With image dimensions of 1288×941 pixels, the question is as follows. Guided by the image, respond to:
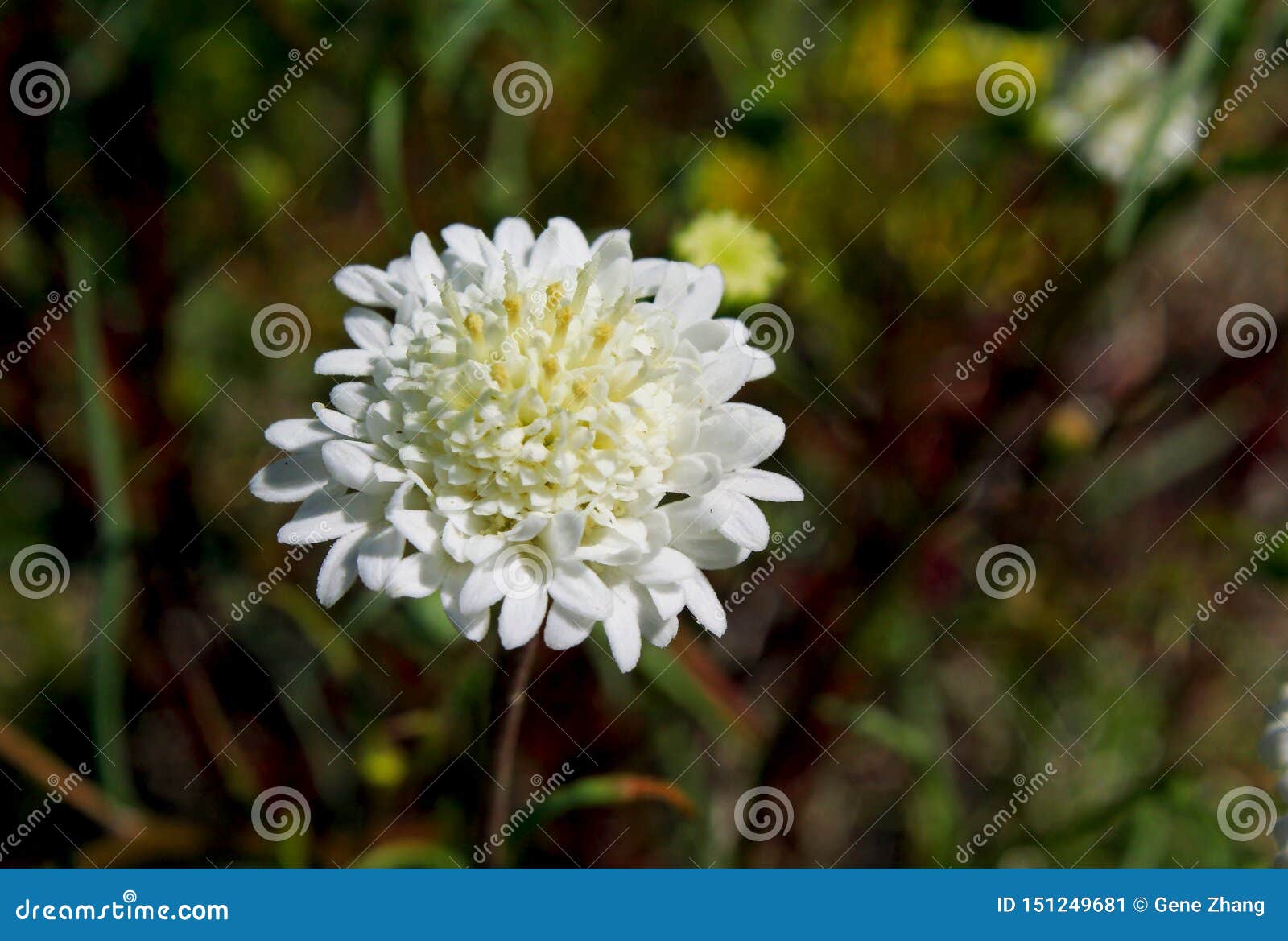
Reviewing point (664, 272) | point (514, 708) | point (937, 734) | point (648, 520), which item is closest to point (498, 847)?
point (514, 708)

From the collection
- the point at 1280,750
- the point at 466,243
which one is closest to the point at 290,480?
the point at 466,243

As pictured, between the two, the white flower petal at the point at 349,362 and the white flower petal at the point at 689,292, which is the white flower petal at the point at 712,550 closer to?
the white flower petal at the point at 689,292

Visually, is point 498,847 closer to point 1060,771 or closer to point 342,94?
point 1060,771

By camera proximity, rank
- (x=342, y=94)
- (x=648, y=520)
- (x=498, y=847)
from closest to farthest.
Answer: (x=648, y=520) < (x=498, y=847) < (x=342, y=94)

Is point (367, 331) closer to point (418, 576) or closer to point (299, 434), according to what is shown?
point (299, 434)

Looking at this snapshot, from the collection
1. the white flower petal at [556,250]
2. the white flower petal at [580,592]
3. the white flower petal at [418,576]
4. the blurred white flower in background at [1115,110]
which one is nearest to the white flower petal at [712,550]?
the white flower petal at [580,592]

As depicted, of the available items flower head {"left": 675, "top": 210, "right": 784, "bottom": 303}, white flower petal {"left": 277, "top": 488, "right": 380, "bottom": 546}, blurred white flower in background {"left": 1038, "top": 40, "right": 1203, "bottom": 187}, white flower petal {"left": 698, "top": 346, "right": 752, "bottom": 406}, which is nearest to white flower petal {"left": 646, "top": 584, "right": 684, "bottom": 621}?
white flower petal {"left": 698, "top": 346, "right": 752, "bottom": 406}
